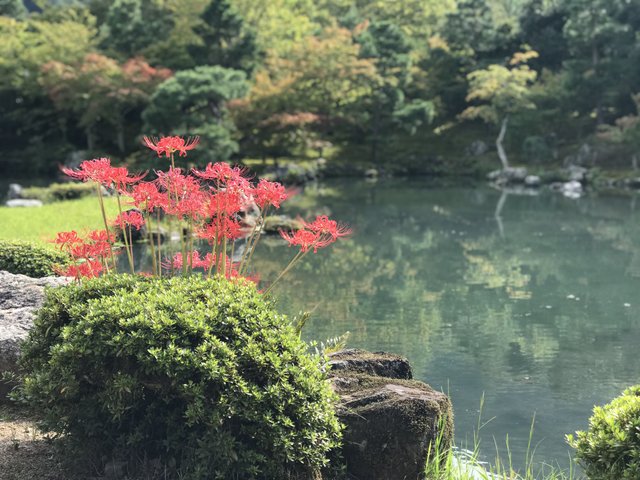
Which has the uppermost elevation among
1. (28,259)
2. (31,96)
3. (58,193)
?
(28,259)

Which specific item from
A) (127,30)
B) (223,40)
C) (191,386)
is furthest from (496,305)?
(127,30)

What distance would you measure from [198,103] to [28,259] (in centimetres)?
1912

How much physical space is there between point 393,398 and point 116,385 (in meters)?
1.34

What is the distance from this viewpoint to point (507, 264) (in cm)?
1228

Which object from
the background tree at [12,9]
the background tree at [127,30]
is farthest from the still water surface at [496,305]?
the background tree at [12,9]

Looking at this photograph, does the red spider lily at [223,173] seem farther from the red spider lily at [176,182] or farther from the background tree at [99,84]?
the background tree at [99,84]

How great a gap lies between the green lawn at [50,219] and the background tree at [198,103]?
27.3ft

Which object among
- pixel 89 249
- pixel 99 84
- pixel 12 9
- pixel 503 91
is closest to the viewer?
pixel 89 249

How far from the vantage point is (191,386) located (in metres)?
2.92

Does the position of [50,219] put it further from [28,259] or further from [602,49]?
[602,49]

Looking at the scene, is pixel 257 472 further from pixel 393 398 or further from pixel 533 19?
pixel 533 19

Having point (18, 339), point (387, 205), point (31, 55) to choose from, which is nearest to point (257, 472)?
point (18, 339)

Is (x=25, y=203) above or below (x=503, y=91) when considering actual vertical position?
below

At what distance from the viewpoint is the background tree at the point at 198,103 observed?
77.7 ft
